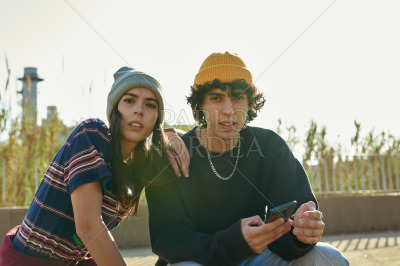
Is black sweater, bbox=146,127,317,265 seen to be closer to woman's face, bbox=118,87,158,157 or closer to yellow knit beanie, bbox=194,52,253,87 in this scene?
woman's face, bbox=118,87,158,157

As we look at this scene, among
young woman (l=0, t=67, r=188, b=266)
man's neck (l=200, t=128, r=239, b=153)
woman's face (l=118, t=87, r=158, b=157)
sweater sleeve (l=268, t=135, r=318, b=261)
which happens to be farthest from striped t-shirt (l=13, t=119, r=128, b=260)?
sweater sleeve (l=268, t=135, r=318, b=261)

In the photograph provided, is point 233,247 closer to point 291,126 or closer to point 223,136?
point 223,136

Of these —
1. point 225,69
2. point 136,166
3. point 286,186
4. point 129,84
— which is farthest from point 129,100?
point 286,186

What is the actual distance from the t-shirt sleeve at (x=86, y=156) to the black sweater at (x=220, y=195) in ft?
1.31

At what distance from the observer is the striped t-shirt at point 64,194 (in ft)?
5.64

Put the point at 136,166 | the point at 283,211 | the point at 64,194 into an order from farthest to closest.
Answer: the point at 136,166, the point at 64,194, the point at 283,211

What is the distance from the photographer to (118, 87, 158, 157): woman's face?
199 centimetres

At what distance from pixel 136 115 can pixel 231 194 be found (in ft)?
2.05

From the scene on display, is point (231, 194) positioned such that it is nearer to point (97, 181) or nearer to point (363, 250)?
point (97, 181)

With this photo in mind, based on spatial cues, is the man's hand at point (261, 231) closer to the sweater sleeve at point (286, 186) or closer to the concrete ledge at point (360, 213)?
the sweater sleeve at point (286, 186)

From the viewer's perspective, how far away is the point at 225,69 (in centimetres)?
233

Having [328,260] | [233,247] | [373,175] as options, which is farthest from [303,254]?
[373,175]

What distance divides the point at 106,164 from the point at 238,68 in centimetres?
98

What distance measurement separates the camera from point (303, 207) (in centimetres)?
174
